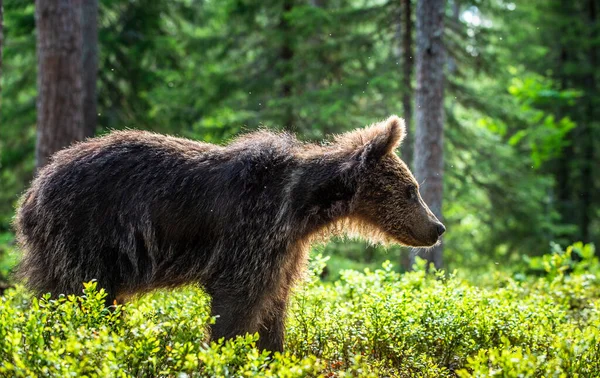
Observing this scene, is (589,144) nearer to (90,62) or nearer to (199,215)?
(90,62)

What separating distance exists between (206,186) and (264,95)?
9516 mm

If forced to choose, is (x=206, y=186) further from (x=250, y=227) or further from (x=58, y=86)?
→ (x=58, y=86)

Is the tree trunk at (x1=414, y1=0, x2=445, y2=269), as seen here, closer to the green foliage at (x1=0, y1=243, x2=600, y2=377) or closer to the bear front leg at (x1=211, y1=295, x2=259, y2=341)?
the green foliage at (x1=0, y1=243, x2=600, y2=377)

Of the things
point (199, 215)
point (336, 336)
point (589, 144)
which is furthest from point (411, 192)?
point (589, 144)

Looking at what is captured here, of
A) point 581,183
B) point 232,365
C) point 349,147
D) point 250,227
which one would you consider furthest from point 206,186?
point 581,183

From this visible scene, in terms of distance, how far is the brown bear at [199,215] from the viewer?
5.20 meters

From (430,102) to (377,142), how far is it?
4.22 metres

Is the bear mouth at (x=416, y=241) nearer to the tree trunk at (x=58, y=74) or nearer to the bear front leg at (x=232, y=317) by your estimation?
the bear front leg at (x=232, y=317)

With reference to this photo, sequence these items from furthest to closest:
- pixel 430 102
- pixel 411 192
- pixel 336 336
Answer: pixel 430 102 < pixel 411 192 < pixel 336 336

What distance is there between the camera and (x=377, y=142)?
18.9 ft

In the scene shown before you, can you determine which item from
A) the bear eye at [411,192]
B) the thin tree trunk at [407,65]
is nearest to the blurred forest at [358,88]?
the thin tree trunk at [407,65]

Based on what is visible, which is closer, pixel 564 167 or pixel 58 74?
pixel 58 74

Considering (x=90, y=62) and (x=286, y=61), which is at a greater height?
(x=286, y=61)

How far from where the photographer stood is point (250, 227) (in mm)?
5199
